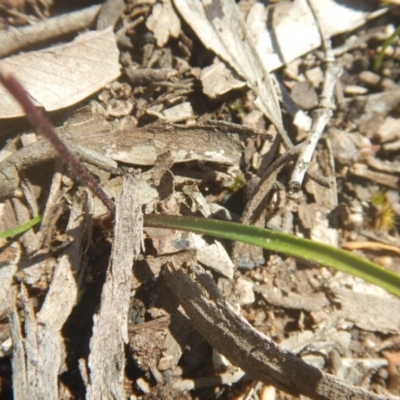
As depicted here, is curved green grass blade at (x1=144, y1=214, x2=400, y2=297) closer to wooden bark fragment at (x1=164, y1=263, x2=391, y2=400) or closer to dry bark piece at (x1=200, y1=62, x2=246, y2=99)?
wooden bark fragment at (x1=164, y1=263, x2=391, y2=400)

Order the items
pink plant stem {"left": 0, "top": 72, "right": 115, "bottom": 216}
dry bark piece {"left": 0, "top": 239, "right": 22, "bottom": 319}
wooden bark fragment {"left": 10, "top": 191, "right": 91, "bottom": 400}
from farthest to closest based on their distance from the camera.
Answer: dry bark piece {"left": 0, "top": 239, "right": 22, "bottom": 319}, wooden bark fragment {"left": 10, "top": 191, "right": 91, "bottom": 400}, pink plant stem {"left": 0, "top": 72, "right": 115, "bottom": 216}

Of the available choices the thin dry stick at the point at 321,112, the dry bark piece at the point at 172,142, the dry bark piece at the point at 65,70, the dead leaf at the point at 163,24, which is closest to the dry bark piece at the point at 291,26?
the thin dry stick at the point at 321,112

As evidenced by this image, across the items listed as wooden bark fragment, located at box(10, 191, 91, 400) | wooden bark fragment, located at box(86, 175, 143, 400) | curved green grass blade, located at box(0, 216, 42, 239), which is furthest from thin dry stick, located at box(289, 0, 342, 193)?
curved green grass blade, located at box(0, 216, 42, 239)

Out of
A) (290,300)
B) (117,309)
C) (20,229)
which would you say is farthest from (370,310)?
(20,229)

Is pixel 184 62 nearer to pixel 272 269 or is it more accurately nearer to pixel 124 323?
pixel 272 269

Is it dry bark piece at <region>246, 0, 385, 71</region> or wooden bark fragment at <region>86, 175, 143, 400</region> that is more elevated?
dry bark piece at <region>246, 0, 385, 71</region>

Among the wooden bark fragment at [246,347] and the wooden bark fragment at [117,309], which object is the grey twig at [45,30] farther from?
the wooden bark fragment at [246,347]

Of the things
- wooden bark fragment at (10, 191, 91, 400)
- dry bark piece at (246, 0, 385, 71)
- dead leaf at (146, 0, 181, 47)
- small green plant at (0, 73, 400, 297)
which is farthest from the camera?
dry bark piece at (246, 0, 385, 71)
